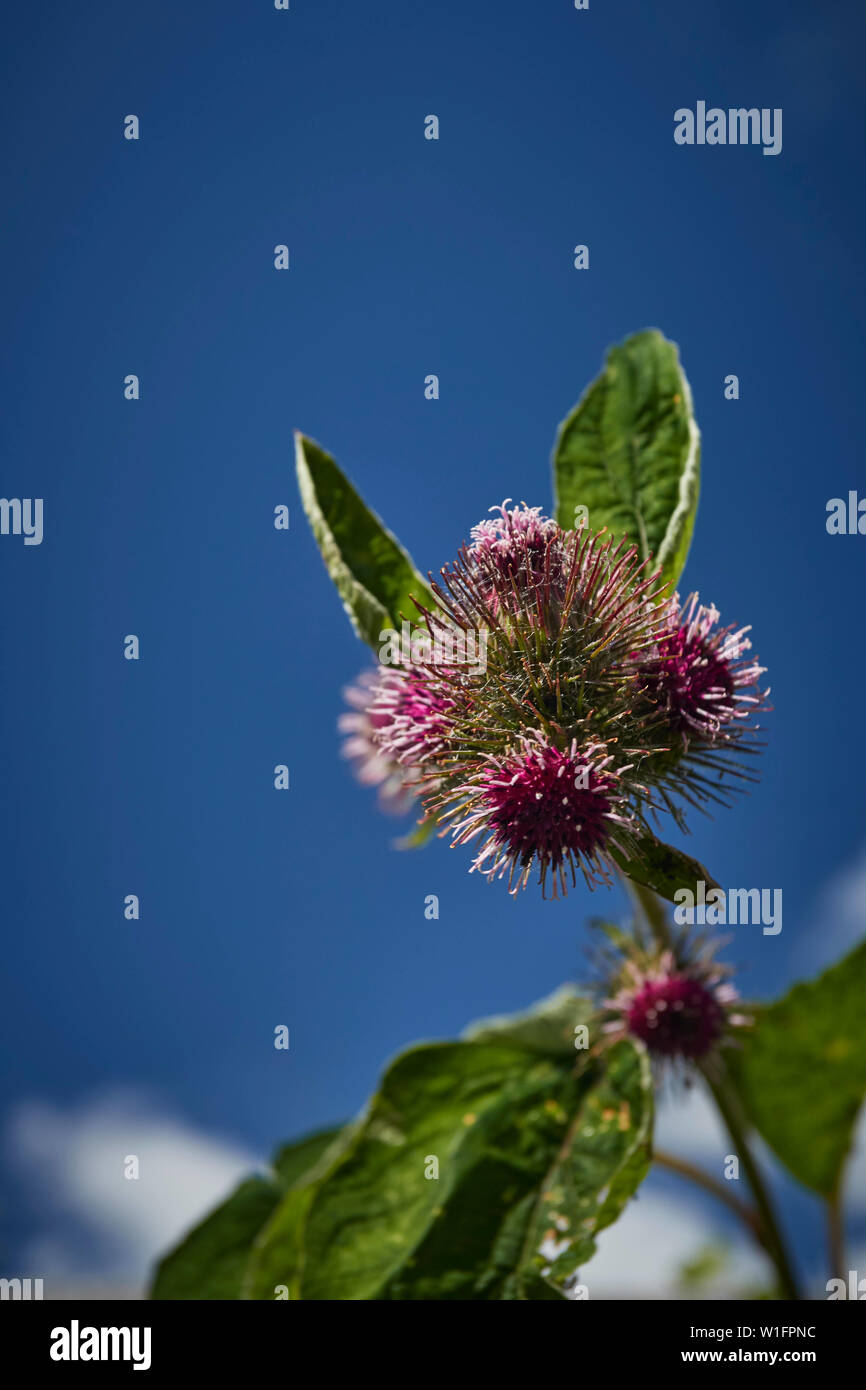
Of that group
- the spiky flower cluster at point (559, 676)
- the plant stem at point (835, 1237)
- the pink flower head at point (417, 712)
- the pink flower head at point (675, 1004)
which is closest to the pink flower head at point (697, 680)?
the spiky flower cluster at point (559, 676)

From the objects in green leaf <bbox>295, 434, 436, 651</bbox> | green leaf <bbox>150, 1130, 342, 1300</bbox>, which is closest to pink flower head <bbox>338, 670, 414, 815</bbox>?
green leaf <bbox>295, 434, 436, 651</bbox>

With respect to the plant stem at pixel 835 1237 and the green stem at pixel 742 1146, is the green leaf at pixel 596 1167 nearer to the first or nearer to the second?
the green stem at pixel 742 1146

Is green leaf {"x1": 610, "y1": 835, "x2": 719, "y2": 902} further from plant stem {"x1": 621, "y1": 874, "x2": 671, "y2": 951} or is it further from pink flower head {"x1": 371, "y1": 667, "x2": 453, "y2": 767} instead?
plant stem {"x1": 621, "y1": 874, "x2": 671, "y2": 951}

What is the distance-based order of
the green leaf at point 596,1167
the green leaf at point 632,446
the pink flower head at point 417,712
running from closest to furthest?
the pink flower head at point 417,712, the green leaf at point 596,1167, the green leaf at point 632,446

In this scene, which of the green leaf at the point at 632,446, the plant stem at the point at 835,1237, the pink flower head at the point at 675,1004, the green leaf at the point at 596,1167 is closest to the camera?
the green leaf at the point at 596,1167

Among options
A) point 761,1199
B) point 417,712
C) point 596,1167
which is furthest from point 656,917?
point 417,712
